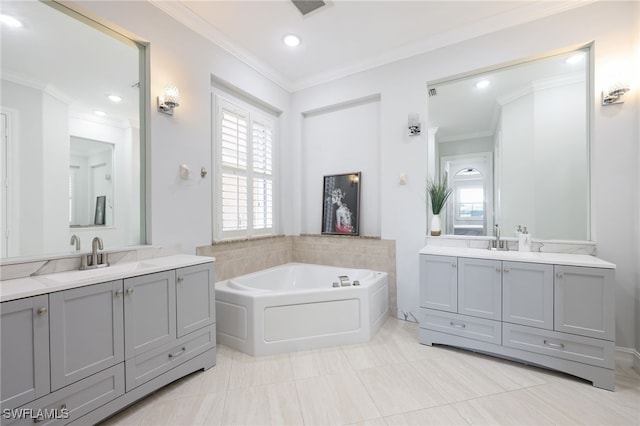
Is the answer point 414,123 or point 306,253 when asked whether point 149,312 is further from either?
point 414,123

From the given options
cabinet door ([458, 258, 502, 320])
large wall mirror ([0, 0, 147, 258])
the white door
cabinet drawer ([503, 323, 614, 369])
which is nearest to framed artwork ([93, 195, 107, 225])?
large wall mirror ([0, 0, 147, 258])

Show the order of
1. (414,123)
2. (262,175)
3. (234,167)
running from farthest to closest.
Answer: (262,175), (234,167), (414,123)

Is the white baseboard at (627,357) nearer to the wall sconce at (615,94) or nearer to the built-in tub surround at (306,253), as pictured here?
the built-in tub surround at (306,253)

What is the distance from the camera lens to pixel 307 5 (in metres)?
2.43

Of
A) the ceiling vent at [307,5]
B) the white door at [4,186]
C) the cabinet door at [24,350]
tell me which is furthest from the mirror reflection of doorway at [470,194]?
the white door at [4,186]

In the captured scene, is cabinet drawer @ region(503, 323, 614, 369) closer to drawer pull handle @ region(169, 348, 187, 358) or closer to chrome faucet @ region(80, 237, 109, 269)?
drawer pull handle @ region(169, 348, 187, 358)

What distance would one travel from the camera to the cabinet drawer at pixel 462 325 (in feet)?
7.52

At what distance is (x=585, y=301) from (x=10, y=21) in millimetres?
4251

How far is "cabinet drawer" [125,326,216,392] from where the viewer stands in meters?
1.70

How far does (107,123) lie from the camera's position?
2162 millimetres

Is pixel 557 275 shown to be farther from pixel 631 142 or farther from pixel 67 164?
pixel 67 164

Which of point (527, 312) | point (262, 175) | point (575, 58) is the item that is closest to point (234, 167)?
point (262, 175)

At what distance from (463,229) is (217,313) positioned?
262 cm

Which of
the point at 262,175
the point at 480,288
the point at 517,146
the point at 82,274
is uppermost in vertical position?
the point at 517,146
